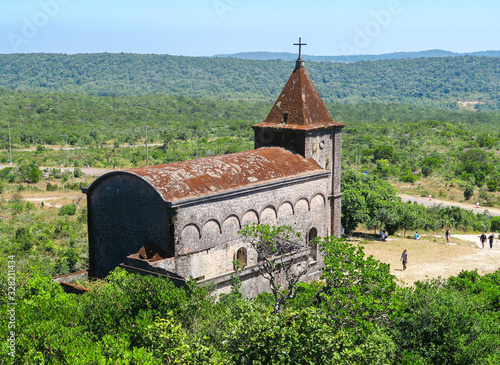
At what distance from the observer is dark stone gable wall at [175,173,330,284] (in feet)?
57.5

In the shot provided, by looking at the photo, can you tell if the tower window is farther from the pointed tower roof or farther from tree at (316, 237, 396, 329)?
the pointed tower roof

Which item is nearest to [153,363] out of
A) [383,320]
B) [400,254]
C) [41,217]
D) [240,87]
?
[383,320]

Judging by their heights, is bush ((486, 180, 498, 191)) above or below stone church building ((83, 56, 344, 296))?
below

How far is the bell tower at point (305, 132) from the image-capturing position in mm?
23031

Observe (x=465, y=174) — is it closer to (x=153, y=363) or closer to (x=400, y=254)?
(x=400, y=254)

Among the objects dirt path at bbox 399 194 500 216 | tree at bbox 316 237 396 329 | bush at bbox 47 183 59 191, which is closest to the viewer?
tree at bbox 316 237 396 329

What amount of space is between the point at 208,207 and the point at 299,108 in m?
7.20

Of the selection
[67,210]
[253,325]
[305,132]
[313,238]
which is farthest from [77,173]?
[253,325]

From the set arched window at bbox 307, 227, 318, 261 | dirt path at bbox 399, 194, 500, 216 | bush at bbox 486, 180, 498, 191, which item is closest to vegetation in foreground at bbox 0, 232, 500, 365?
arched window at bbox 307, 227, 318, 261

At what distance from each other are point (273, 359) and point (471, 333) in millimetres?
5938

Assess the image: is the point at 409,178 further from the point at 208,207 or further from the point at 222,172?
the point at 208,207

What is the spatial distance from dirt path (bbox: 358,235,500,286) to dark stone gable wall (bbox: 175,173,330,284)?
5.30 m

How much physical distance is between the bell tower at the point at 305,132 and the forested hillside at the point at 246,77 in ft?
393

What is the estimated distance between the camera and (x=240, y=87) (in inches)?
6319
